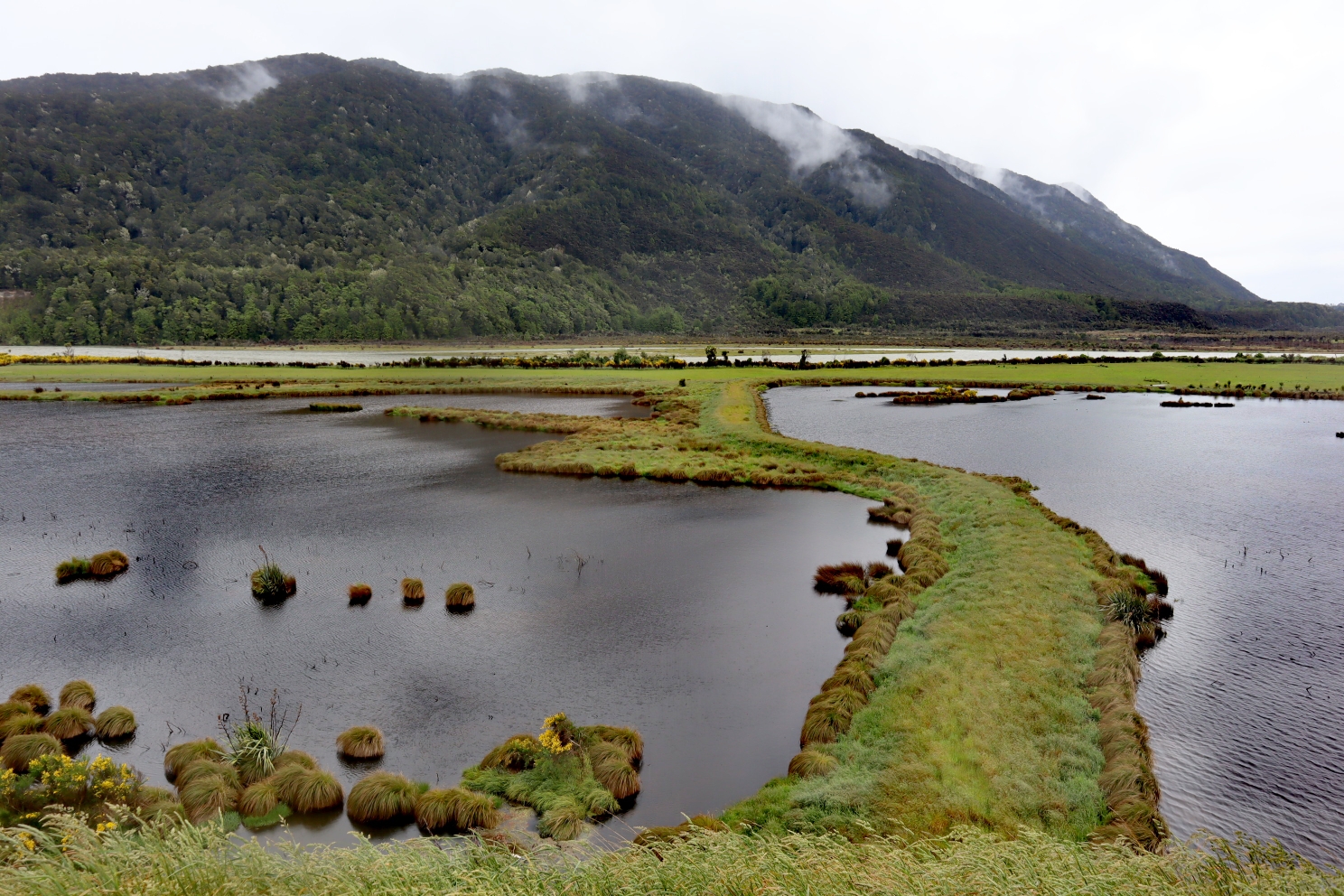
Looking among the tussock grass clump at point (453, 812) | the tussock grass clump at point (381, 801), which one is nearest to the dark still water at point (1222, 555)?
the tussock grass clump at point (453, 812)

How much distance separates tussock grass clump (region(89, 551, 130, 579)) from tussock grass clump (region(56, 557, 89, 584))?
140mm

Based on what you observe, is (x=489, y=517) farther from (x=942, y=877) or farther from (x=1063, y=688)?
(x=942, y=877)

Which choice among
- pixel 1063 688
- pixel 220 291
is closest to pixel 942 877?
pixel 1063 688

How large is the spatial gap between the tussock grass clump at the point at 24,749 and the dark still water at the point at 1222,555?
17287 mm

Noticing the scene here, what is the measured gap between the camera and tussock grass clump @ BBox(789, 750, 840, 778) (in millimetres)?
10586

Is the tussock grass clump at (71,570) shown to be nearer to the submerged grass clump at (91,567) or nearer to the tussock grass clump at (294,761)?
the submerged grass clump at (91,567)

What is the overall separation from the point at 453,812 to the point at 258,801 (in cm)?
307

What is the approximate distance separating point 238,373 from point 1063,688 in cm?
9499

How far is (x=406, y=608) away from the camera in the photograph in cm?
1764

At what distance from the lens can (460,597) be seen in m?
17.8

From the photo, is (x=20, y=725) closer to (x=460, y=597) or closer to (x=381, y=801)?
(x=381, y=801)

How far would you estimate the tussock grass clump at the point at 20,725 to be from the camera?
38.1ft

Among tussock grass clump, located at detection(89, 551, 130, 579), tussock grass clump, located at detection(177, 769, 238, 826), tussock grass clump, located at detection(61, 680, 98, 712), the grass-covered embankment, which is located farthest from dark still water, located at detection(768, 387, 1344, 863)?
tussock grass clump, located at detection(89, 551, 130, 579)

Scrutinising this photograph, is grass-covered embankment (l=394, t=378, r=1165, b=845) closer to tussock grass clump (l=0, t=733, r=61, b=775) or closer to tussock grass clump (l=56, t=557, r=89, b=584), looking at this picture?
tussock grass clump (l=0, t=733, r=61, b=775)
